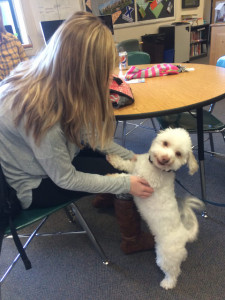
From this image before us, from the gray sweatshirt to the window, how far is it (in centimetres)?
328

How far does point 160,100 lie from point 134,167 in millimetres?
364

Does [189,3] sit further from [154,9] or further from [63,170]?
[63,170]

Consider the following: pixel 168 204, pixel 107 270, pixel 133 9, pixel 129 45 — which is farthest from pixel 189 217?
pixel 133 9

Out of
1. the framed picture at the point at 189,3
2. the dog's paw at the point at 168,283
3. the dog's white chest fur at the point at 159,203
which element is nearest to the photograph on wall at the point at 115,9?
the framed picture at the point at 189,3

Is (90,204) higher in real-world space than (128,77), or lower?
lower

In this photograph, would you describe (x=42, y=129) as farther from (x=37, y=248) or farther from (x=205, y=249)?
(x=205, y=249)

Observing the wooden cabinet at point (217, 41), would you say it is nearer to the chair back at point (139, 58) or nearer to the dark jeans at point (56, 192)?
the chair back at point (139, 58)

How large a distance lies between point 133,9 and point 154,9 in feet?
1.80

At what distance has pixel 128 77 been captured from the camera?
1648mm

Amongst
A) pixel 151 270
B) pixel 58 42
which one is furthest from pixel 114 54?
pixel 151 270

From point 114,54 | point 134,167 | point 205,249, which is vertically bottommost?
point 205,249

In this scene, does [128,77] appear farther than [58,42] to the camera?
Yes

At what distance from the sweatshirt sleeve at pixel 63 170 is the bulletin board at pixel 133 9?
3803mm

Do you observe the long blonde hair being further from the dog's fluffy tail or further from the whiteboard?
the whiteboard
